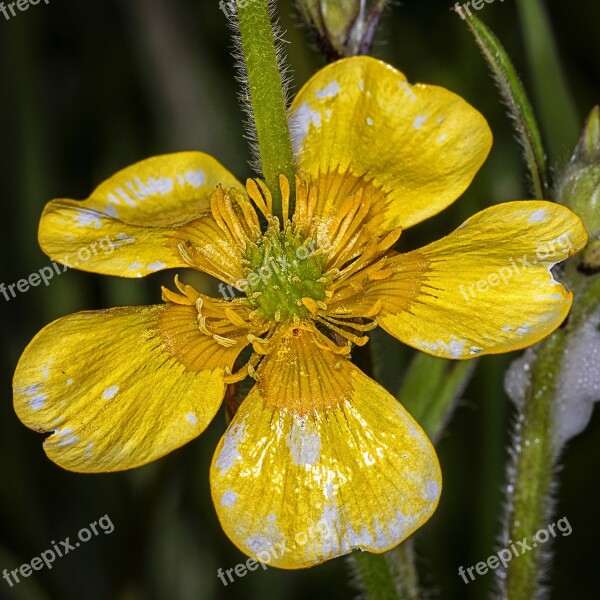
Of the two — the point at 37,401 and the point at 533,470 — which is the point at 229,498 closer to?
the point at 37,401

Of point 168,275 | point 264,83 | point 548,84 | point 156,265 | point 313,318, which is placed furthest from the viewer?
point 168,275

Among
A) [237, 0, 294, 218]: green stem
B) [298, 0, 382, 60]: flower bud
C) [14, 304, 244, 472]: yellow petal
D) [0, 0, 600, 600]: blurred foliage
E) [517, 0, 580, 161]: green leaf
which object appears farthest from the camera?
[0, 0, 600, 600]: blurred foliage

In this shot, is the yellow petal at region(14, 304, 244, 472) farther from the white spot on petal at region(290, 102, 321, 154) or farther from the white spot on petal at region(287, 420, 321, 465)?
the white spot on petal at region(290, 102, 321, 154)

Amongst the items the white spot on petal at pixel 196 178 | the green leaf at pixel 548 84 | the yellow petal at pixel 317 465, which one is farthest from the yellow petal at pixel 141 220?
the green leaf at pixel 548 84

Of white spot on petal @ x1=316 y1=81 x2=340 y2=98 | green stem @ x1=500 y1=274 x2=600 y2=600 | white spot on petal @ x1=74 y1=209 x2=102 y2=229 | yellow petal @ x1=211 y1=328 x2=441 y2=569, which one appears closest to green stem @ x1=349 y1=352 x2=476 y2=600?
green stem @ x1=500 y1=274 x2=600 y2=600

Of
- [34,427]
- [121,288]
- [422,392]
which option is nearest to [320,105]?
[422,392]

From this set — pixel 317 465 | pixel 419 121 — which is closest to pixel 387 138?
pixel 419 121

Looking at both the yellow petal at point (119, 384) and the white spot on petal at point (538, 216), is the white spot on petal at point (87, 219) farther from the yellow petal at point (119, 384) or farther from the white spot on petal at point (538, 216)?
the white spot on petal at point (538, 216)
